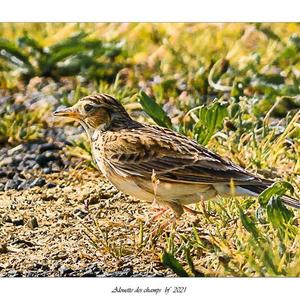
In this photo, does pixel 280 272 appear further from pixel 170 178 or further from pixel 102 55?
pixel 102 55

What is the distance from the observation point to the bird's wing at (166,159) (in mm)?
5715

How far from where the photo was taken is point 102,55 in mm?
8031

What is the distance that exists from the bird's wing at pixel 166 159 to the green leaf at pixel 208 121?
369 mm

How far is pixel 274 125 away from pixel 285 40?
97 cm

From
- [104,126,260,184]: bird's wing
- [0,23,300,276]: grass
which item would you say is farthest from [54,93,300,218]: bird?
[0,23,300,276]: grass

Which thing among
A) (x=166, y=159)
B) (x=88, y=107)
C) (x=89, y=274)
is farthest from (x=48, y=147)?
(x=89, y=274)

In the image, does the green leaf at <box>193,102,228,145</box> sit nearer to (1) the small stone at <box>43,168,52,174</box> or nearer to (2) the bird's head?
(2) the bird's head

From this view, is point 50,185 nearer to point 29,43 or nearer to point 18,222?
point 18,222

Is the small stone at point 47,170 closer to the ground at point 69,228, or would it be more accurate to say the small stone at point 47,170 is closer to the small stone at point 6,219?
the ground at point 69,228

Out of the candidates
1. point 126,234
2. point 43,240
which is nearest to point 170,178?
point 126,234

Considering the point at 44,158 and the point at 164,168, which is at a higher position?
the point at 164,168

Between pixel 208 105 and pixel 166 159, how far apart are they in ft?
3.53

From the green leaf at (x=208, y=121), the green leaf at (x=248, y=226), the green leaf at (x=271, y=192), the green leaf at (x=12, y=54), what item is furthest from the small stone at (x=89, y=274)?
the green leaf at (x=12, y=54)

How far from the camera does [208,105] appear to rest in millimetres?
Answer: 6848
